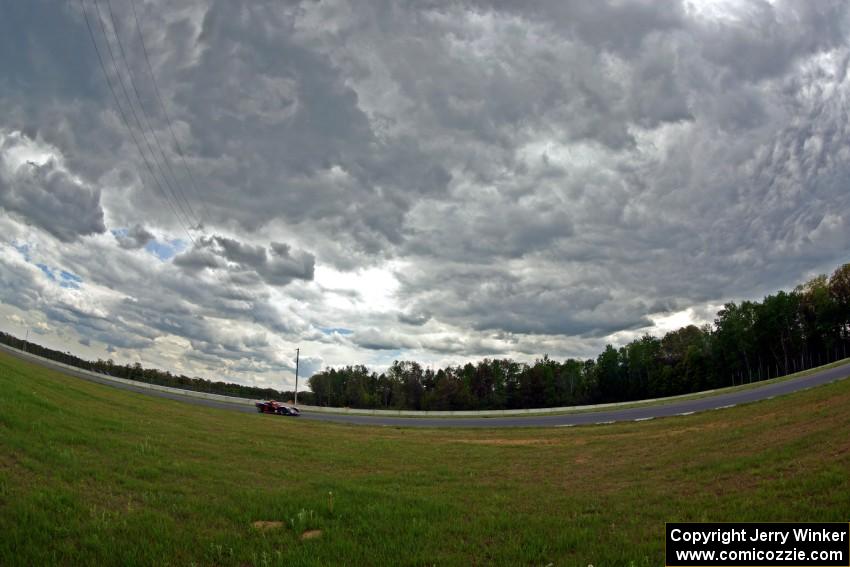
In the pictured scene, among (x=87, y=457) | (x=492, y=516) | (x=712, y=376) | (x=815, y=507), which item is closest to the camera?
(x=815, y=507)

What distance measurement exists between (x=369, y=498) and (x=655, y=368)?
426ft

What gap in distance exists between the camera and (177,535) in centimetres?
661

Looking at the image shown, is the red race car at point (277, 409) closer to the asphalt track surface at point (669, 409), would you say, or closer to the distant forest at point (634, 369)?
the asphalt track surface at point (669, 409)

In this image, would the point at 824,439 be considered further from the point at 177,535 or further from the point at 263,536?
the point at 177,535

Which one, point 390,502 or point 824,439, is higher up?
point 824,439

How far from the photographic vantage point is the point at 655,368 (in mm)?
122500

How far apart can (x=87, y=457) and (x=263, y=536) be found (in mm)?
6744

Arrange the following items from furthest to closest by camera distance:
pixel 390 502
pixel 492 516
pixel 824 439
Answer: pixel 824 439 < pixel 390 502 < pixel 492 516

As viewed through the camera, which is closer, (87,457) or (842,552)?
(842,552)

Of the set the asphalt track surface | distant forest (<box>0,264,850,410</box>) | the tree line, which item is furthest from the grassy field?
the tree line

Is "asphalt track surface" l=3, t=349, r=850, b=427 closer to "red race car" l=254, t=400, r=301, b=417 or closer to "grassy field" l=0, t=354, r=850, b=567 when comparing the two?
"red race car" l=254, t=400, r=301, b=417

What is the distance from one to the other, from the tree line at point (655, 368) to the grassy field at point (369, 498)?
10365 cm

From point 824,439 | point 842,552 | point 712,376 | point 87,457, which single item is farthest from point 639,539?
point 712,376

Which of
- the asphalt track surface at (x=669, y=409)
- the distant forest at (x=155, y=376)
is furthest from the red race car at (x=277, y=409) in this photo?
the distant forest at (x=155, y=376)
